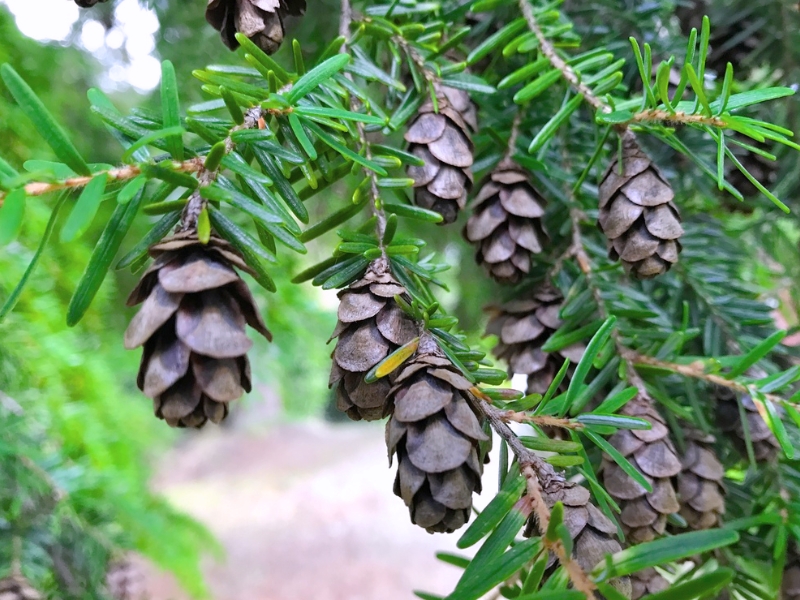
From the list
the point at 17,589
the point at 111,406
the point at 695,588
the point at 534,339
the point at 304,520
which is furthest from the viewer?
the point at 304,520

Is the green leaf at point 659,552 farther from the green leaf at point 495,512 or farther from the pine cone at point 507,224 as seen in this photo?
the pine cone at point 507,224

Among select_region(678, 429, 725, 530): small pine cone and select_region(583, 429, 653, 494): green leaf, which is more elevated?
select_region(583, 429, 653, 494): green leaf

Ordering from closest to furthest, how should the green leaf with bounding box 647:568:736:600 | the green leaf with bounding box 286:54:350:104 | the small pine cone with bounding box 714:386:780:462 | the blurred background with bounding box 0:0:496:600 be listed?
1. the green leaf with bounding box 647:568:736:600
2. the green leaf with bounding box 286:54:350:104
3. the small pine cone with bounding box 714:386:780:462
4. the blurred background with bounding box 0:0:496:600

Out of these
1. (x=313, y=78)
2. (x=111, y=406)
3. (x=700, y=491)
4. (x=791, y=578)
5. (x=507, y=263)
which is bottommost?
(x=791, y=578)

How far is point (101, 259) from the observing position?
280 mm

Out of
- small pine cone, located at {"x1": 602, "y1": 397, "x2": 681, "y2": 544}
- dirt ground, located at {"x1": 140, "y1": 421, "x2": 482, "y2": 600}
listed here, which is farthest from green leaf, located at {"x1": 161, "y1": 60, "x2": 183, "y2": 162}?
dirt ground, located at {"x1": 140, "y1": 421, "x2": 482, "y2": 600}

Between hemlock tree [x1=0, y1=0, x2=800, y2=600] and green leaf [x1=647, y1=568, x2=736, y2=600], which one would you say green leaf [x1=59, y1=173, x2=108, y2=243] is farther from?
green leaf [x1=647, y1=568, x2=736, y2=600]

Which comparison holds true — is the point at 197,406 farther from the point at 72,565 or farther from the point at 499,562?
the point at 72,565

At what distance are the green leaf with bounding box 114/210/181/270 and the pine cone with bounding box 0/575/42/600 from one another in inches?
18.7

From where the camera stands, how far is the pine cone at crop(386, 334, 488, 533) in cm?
26

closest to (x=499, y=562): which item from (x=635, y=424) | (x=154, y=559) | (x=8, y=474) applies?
(x=635, y=424)

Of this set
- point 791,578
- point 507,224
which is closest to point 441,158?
point 507,224

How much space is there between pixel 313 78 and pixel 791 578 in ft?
1.79

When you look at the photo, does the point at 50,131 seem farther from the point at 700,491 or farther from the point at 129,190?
the point at 700,491
